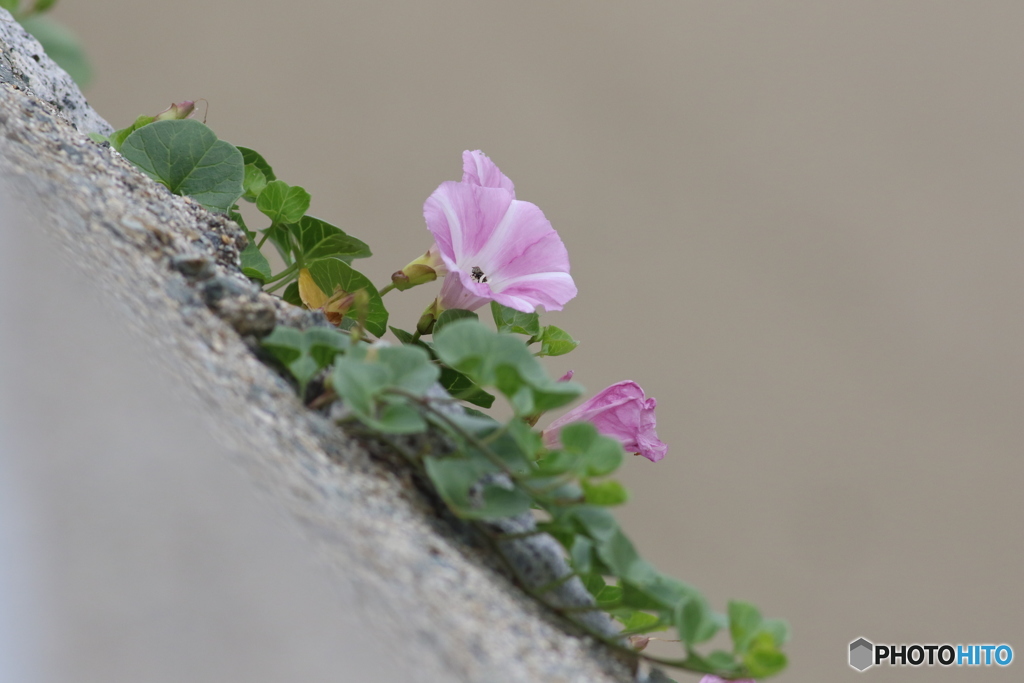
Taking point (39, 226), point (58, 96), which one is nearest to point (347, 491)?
point (39, 226)

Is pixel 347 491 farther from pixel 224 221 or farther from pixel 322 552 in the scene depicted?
pixel 224 221

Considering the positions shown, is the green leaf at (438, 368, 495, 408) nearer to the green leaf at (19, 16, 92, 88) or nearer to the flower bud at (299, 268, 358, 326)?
the flower bud at (299, 268, 358, 326)

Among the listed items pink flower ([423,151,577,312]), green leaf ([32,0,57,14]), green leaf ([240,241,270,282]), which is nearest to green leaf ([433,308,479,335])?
pink flower ([423,151,577,312])

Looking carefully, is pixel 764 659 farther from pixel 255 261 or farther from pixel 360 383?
pixel 255 261

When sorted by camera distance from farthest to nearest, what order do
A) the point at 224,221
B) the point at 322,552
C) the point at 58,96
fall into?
the point at 58,96, the point at 224,221, the point at 322,552

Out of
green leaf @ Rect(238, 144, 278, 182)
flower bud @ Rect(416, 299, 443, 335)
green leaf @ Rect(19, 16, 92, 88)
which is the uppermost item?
green leaf @ Rect(19, 16, 92, 88)

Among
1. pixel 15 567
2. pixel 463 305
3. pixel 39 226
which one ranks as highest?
pixel 463 305

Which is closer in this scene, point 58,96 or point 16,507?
point 16,507
